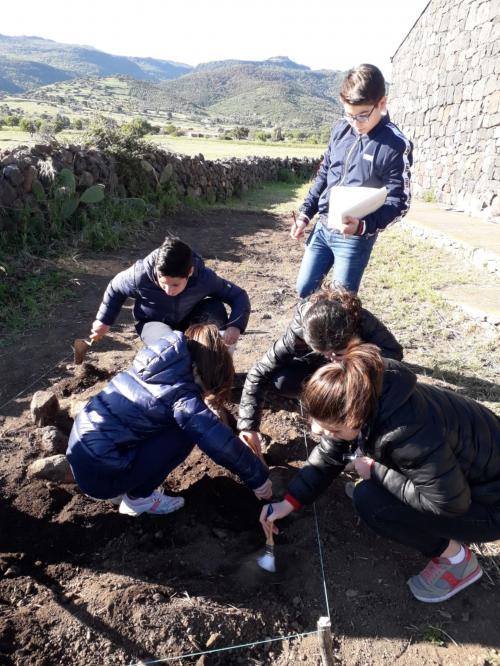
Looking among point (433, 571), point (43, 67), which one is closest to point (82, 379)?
point (433, 571)

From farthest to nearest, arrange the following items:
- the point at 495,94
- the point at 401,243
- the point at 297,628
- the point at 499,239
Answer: the point at 495,94, the point at 401,243, the point at 499,239, the point at 297,628

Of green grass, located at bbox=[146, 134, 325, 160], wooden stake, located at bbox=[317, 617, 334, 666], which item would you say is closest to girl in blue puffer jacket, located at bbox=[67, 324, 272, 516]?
wooden stake, located at bbox=[317, 617, 334, 666]

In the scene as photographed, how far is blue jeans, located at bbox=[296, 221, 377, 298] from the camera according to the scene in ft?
10.2

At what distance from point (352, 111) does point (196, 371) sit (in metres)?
1.67

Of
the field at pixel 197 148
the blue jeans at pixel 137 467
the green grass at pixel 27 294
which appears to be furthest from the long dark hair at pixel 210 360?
the field at pixel 197 148

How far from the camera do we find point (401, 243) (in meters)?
7.69

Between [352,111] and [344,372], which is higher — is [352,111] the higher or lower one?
the higher one

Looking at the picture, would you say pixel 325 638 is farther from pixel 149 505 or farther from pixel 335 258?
pixel 335 258

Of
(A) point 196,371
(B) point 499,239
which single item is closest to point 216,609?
(A) point 196,371

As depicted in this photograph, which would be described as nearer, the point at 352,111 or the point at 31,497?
the point at 31,497

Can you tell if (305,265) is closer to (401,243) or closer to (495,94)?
(401,243)

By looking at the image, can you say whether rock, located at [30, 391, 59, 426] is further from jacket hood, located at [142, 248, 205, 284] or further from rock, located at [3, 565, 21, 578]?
rock, located at [3, 565, 21, 578]

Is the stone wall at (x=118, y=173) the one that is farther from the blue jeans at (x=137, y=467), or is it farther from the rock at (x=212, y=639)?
the rock at (x=212, y=639)

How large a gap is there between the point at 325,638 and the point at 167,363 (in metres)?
1.10
